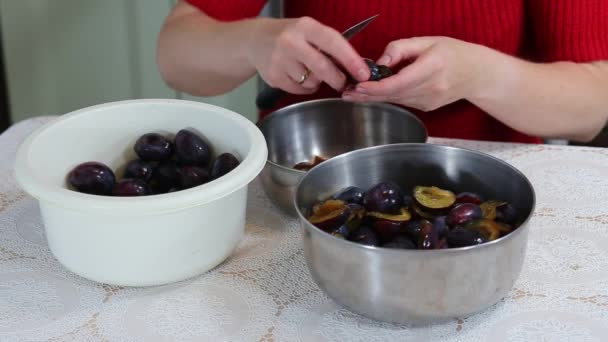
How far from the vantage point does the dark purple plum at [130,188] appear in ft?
2.41

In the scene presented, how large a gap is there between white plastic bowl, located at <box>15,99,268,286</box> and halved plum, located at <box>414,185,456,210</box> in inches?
5.9

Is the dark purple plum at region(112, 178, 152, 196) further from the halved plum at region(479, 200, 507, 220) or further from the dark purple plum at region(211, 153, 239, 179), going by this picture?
the halved plum at region(479, 200, 507, 220)

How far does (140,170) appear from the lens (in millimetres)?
804

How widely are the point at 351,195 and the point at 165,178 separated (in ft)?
0.61

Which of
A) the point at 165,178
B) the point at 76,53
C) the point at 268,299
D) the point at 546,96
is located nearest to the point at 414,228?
the point at 268,299

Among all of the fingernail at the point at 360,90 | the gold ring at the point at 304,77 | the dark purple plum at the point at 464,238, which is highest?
the fingernail at the point at 360,90

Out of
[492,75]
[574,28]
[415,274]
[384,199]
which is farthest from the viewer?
[574,28]

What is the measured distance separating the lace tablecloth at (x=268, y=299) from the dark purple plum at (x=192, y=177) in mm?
85

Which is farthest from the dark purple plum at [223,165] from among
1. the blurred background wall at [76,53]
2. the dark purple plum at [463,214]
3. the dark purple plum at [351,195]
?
the blurred background wall at [76,53]

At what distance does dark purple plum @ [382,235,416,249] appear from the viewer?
68cm

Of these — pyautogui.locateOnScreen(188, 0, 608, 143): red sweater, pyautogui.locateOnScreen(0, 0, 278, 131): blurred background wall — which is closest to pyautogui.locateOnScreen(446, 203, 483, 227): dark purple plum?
pyautogui.locateOnScreen(188, 0, 608, 143): red sweater

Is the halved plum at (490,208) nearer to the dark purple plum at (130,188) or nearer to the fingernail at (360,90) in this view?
the fingernail at (360,90)

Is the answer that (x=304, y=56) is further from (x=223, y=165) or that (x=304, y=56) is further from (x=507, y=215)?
(x=507, y=215)

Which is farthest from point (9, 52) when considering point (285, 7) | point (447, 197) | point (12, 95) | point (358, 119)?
point (447, 197)
